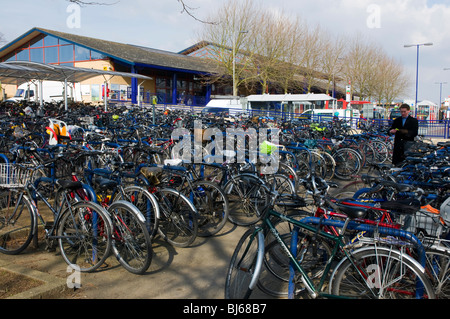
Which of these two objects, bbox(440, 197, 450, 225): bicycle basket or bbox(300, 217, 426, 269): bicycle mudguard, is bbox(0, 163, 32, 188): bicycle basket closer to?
bbox(300, 217, 426, 269): bicycle mudguard

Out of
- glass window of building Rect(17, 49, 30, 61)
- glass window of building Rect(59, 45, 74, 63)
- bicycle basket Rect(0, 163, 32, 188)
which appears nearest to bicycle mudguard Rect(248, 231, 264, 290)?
A: bicycle basket Rect(0, 163, 32, 188)

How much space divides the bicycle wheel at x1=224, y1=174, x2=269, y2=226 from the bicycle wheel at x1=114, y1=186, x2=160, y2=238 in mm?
1172

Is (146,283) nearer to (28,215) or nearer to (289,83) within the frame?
(28,215)

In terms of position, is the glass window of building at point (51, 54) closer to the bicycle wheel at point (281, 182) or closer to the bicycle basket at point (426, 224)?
the bicycle wheel at point (281, 182)

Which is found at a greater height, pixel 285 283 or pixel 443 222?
pixel 443 222

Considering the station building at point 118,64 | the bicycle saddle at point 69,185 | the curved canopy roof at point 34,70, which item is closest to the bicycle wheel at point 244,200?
the bicycle saddle at point 69,185

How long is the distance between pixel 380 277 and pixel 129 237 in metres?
2.22

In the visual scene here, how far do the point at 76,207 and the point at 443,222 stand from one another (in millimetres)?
3234

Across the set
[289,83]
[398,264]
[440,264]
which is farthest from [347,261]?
[289,83]

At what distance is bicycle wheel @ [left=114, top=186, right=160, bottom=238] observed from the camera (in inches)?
164

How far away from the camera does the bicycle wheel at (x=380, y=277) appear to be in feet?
8.37

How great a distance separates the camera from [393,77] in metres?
46.4

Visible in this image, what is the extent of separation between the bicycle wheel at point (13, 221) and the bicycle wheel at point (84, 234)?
20.6 inches
